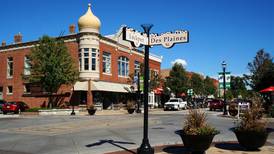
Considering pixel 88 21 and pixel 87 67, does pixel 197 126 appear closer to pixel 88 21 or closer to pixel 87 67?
pixel 87 67

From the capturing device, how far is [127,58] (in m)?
54.2

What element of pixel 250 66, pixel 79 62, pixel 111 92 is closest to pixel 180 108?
pixel 111 92

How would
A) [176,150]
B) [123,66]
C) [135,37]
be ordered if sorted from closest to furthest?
[135,37], [176,150], [123,66]

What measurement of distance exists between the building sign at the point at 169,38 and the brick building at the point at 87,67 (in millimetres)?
34149

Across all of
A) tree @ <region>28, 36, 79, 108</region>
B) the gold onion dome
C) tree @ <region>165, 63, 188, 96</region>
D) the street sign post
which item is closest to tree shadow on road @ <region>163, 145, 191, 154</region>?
the street sign post

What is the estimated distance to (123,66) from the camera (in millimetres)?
53375

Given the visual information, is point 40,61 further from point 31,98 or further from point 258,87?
point 258,87

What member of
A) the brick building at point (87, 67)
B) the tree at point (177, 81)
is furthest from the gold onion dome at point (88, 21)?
the tree at point (177, 81)

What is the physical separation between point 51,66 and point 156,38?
3107 cm

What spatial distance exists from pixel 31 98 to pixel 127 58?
49.3ft

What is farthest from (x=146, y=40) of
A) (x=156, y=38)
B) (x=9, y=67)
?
(x=9, y=67)

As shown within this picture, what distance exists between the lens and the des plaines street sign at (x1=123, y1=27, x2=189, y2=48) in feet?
30.4

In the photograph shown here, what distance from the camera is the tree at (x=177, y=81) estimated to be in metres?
61.9

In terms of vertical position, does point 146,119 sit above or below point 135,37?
below
